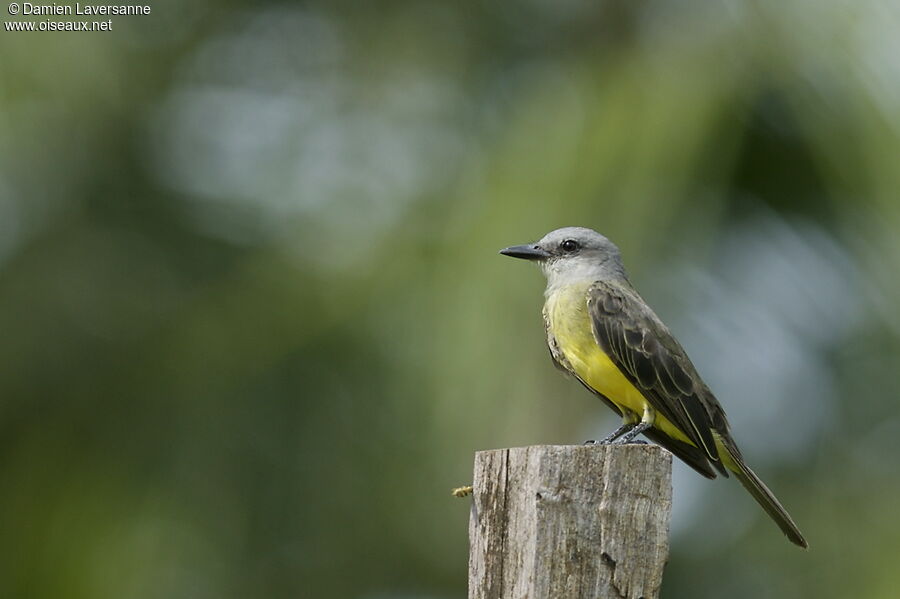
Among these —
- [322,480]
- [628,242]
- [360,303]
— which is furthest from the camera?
[322,480]

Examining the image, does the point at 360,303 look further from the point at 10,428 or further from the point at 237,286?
the point at 10,428

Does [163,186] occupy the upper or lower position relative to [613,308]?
upper

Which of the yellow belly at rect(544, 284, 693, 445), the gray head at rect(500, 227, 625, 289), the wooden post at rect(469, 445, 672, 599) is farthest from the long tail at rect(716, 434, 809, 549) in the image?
the wooden post at rect(469, 445, 672, 599)

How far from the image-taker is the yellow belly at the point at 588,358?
6199 millimetres

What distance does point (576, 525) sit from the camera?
12.0 feet

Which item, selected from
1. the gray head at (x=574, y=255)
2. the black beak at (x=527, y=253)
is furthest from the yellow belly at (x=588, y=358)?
the black beak at (x=527, y=253)

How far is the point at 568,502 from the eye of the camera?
3676 mm

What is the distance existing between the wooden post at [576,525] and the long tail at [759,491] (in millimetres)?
1978

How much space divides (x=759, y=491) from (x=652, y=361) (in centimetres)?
73

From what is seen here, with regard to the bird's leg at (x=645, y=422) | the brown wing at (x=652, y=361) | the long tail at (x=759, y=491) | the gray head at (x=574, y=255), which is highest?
the gray head at (x=574, y=255)

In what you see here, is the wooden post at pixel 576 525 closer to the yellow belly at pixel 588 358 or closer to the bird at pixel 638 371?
the bird at pixel 638 371

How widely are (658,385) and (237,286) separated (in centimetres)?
348

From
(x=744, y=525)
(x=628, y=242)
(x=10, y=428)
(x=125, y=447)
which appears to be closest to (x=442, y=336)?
(x=628, y=242)

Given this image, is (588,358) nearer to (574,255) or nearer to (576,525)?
(574,255)
